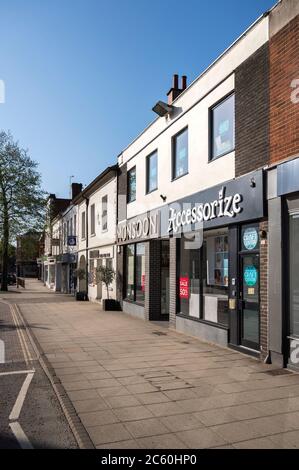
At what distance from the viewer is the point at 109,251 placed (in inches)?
821

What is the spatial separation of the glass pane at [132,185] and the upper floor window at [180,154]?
4131 millimetres

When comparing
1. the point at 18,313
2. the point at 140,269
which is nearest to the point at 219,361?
the point at 140,269

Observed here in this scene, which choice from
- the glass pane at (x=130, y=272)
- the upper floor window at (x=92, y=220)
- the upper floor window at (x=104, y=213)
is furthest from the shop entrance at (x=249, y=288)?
the upper floor window at (x=92, y=220)

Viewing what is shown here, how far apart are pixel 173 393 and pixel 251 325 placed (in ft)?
10.2

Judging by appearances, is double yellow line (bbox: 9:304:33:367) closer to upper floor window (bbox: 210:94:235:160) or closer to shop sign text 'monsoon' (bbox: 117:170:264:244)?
shop sign text 'monsoon' (bbox: 117:170:264:244)

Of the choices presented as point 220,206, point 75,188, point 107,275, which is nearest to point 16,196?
point 75,188

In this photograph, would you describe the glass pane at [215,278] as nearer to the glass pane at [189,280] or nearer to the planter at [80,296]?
the glass pane at [189,280]

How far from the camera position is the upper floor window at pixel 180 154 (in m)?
12.6

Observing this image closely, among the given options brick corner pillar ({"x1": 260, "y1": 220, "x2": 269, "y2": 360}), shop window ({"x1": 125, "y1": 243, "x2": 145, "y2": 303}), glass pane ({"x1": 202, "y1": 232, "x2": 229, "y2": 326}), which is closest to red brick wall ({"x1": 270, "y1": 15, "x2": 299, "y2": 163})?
brick corner pillar ({"x1": 260, "y1": 220, "x2": 269, "y2": 360})

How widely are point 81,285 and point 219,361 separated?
20.4 metres

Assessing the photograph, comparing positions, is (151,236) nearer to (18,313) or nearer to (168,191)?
(168,191)

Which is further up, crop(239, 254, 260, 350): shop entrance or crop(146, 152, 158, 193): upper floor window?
crop(146, 152, 158, 193): upper floor window

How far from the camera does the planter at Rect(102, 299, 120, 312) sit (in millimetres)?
18797

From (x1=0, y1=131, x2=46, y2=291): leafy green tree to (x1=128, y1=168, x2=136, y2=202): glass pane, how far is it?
60.5ft
